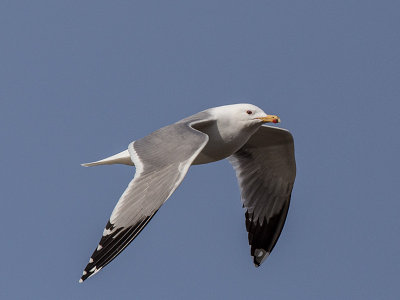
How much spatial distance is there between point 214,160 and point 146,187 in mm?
1433

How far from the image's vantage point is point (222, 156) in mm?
8156

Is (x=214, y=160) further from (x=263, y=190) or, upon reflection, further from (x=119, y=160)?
(x=263, y=190)

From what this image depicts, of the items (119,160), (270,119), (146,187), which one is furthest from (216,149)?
(146,187)

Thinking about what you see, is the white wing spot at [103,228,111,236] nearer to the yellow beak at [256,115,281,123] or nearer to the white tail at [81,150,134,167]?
the white tail at [81,150,134,167]

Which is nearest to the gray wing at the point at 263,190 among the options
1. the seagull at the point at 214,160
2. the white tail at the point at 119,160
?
the seagull at the point at 214,160

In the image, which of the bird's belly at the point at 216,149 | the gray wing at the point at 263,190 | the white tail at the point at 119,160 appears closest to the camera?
the bird's belly at the point at 216,149

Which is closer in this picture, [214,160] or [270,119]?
[270,119]

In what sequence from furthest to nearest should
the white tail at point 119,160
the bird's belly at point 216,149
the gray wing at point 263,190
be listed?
the gray wing at point 263,190, the white tail at point 119,160, the bird's belly at point 216,149

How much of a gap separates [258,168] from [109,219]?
118 inches

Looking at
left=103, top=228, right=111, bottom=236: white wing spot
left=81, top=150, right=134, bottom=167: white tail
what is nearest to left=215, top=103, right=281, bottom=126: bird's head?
left=81, top=150, right=134, bottom=167: white tail

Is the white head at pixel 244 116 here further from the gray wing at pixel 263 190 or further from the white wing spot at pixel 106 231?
the white wing spot at pixel 106 231

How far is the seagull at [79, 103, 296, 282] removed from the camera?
6.67 m

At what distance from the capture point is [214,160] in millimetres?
8195

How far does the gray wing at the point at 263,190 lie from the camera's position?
30.5ft
